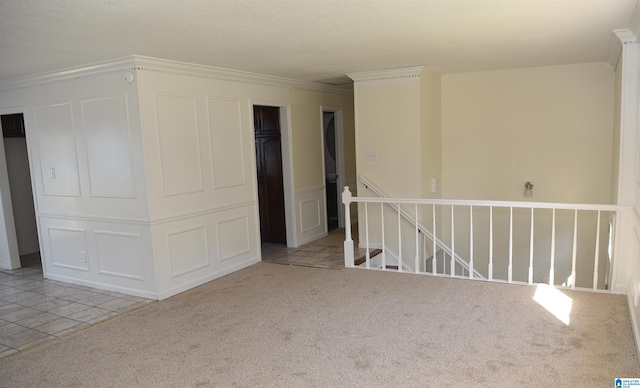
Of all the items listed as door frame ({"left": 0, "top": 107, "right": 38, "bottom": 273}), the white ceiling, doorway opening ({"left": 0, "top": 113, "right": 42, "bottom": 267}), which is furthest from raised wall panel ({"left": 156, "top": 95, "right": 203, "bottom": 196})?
doorway opening ({"left": 0, "top": 113, "right": 42, "bottom": 267})

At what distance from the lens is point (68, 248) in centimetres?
501

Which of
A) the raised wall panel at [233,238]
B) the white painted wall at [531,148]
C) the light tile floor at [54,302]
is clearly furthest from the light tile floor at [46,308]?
the white painted wall at [531,148]

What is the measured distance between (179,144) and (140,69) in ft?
2.60

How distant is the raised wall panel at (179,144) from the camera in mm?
4375

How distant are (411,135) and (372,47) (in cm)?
167

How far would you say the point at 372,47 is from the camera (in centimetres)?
401

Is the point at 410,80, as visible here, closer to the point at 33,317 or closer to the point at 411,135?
the point at 411,135

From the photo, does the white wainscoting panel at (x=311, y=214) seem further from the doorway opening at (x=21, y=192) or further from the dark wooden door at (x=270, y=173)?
the doorway opening at (x=21, y=192)

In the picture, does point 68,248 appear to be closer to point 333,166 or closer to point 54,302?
point 54,302

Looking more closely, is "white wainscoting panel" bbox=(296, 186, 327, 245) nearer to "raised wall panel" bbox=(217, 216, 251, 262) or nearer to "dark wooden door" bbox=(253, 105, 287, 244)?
"dark wooden door" bbox=(253, 105, 287, 244)

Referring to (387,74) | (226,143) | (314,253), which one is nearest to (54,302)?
(226,143)

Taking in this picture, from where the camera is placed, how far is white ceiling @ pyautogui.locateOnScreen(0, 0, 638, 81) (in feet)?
8.93

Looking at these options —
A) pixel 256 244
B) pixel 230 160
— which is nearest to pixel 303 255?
pixel 256 244

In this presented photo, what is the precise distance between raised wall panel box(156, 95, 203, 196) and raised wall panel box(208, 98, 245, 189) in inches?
8.9
